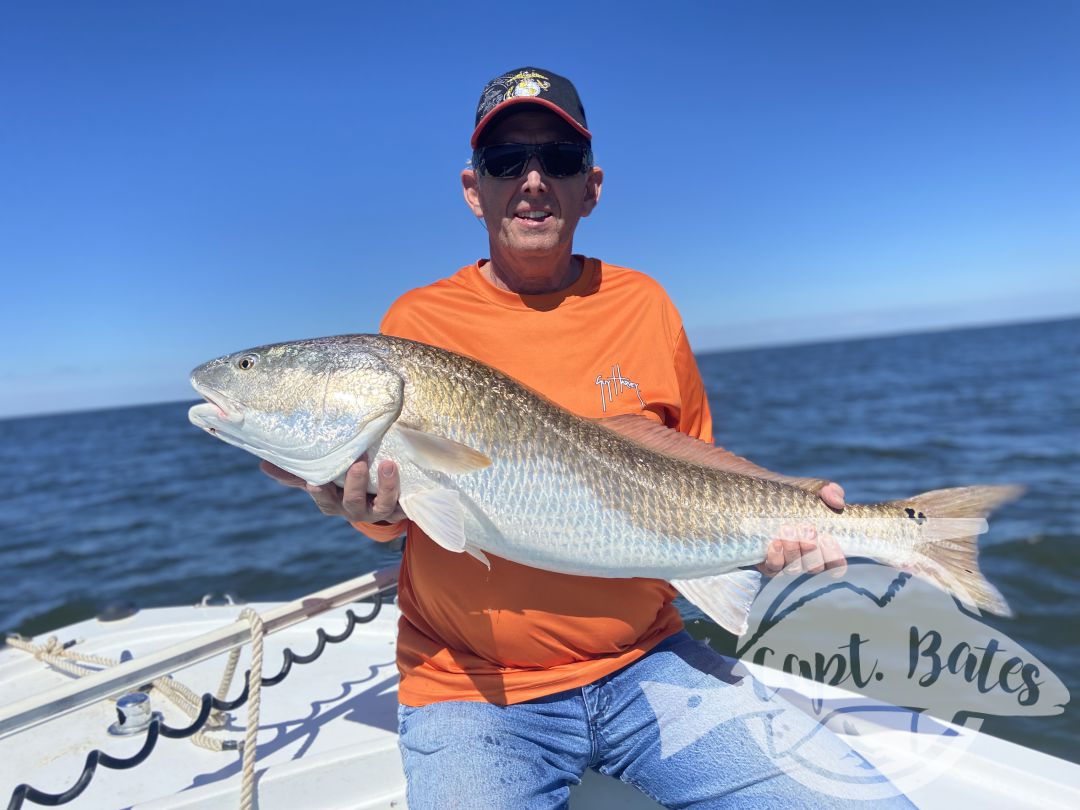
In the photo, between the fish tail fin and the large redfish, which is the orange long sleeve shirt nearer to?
the large redfish

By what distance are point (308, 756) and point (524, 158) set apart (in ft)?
9.78

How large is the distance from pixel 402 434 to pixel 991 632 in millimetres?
6324

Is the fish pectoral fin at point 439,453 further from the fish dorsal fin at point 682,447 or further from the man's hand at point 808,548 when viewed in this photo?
A: the man's hand at point 808,548

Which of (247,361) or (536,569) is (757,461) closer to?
Result: (536,569)

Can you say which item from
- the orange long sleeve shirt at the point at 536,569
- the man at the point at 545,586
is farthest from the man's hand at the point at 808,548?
the orange long sleeve shirt at the point at 536,569

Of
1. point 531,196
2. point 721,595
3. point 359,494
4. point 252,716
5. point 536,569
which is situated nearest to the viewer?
point 359,494

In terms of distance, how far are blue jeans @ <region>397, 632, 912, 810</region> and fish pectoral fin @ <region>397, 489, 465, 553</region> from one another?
714mm

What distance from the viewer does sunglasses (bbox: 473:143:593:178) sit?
3094 millimetres

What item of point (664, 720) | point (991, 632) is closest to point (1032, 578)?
point (991, 632)

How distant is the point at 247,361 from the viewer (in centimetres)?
279

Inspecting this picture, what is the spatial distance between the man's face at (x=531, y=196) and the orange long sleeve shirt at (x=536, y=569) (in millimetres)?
244

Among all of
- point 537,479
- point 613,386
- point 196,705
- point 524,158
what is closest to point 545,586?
point 537,479

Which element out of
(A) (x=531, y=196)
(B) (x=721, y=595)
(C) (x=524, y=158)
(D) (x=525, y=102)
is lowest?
(B) (x=721, y=595)

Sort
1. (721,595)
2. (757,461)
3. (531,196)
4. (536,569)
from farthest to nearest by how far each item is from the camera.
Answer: (757,461) < (531,196) < (721,595) < (536,569)
